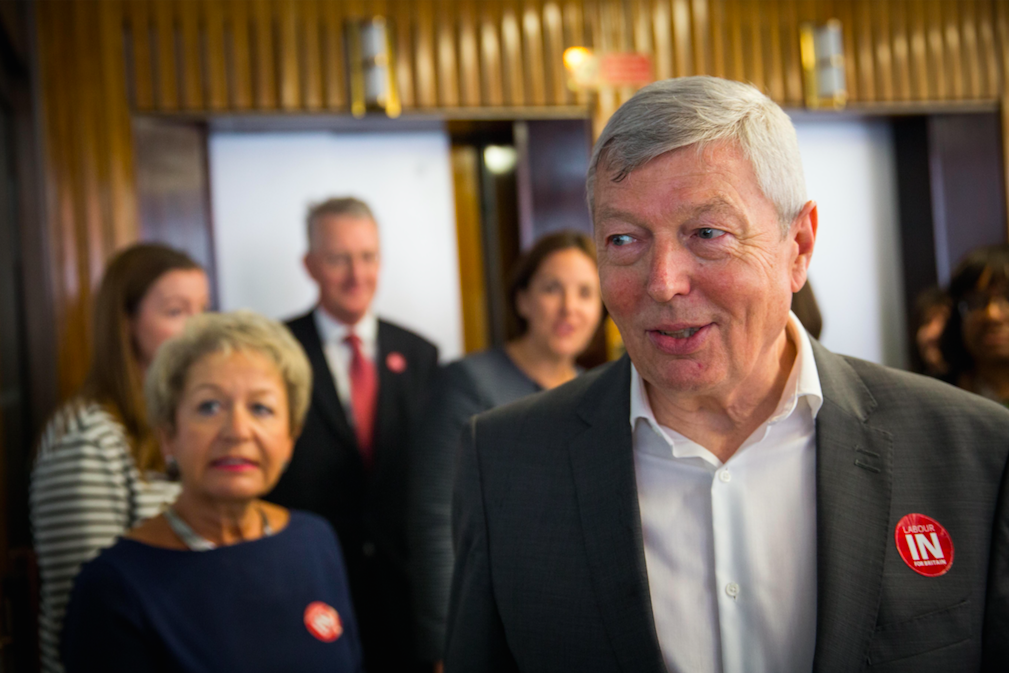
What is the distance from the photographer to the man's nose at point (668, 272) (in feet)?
4.05

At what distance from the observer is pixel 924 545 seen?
1.27 metres

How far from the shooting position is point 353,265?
3129 millimetres

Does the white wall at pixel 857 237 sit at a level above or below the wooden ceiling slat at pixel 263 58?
below

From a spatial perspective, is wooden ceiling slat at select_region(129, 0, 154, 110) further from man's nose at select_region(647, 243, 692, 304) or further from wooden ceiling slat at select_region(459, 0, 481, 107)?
man's nose at select_region(647, 243, 692, 304)

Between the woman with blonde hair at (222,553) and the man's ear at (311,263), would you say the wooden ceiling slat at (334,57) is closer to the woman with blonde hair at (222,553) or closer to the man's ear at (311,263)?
the man's ear at (311,263)

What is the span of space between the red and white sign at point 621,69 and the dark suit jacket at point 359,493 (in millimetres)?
2115

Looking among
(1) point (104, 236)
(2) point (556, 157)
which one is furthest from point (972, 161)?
(1) point (104, 236)

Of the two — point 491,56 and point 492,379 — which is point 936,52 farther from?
point 492,379

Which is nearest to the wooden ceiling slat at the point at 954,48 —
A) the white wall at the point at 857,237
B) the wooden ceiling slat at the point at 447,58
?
the white wall at the point at 857,237

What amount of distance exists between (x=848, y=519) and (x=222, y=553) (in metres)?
1.35

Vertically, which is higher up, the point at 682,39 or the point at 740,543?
the point at 682,39

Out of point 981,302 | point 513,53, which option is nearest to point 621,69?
point 513,53

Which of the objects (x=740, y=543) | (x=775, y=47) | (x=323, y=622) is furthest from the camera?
(x=775, y=47)

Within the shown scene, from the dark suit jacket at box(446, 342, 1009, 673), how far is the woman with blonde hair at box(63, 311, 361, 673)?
2.04 feet
